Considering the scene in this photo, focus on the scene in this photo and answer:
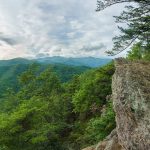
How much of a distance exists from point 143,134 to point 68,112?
5502 cm

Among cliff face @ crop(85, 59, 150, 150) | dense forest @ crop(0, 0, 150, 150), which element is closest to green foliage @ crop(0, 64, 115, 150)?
dense forest @ crop(0, 0, 150, 150)

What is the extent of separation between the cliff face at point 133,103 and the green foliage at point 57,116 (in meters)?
13.2

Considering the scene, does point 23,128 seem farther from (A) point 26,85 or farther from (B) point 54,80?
(A) point 26,85

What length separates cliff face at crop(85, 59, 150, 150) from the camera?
14062mm

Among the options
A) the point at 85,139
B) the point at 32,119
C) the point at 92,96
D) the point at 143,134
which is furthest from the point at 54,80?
the point at 143,134

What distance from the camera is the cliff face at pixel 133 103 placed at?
554 inches

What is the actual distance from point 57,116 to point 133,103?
5189 cm

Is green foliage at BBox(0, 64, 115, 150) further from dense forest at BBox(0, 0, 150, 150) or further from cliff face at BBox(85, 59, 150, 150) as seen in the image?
cliff face at BBox(85, 59, 150, 150)

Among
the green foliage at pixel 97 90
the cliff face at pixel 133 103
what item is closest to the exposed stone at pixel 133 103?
the cliff face at pixel 133 103

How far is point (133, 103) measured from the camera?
14.6 meters

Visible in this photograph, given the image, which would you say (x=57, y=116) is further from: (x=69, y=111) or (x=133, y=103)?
(x=133, y=103)

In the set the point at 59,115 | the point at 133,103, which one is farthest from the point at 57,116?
the point at 133,103

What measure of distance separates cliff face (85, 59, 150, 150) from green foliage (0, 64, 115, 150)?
13219 millimetres

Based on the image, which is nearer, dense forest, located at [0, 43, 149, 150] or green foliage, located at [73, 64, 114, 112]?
dense forest, located at [0, 43, 149, 150]
